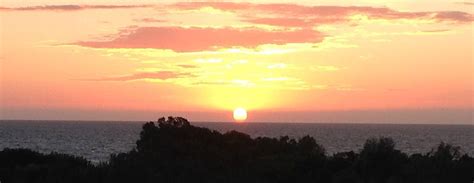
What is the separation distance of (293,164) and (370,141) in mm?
4051

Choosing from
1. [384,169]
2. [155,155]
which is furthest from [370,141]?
[155,155]

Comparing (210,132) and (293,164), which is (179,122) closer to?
(210,132)

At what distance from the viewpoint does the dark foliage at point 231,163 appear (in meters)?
26.9

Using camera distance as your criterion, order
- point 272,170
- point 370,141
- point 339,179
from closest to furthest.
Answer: point 339,179 → point 272,170 → point 370,141

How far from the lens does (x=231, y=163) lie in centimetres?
3200

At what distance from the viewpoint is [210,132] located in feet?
116

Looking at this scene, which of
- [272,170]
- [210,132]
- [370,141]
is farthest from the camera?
[210,132]

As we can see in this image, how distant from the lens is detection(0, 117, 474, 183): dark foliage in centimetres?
2692

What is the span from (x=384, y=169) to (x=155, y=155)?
27.5ft

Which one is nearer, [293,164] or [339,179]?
[339,179]

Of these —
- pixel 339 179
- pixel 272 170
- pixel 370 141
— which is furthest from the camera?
pixel 370 141

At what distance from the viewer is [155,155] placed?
105 ft

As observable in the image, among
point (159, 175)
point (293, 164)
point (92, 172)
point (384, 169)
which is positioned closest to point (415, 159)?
point (384, 169)

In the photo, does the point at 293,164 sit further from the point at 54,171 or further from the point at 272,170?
the point at 54,171
